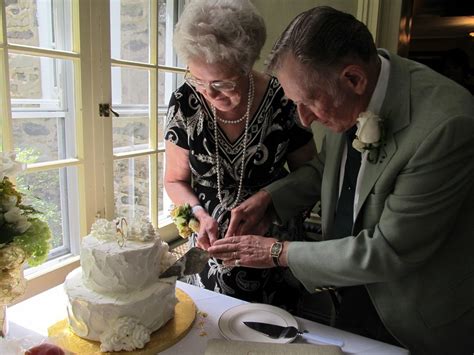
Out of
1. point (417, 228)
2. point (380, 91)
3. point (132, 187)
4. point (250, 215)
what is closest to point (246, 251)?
point (250, 215)

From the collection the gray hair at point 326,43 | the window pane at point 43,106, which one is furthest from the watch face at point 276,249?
the window pane at point 43,106

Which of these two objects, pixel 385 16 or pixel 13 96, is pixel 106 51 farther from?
pixel 385 16

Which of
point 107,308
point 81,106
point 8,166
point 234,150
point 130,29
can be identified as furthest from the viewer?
point 130,29

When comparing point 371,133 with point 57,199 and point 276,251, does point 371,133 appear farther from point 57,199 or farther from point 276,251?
point 57,199

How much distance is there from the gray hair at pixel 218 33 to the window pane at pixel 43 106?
22.7 inches

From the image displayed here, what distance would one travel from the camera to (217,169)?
1373mm

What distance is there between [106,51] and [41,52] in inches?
11.8

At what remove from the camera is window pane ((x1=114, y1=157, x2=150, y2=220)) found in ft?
6.39

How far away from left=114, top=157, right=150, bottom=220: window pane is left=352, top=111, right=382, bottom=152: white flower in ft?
4.05

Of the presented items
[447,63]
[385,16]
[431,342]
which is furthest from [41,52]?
[447,63]

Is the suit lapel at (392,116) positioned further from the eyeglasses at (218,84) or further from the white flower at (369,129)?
the eyeglasses at (218,84)

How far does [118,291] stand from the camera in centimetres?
92

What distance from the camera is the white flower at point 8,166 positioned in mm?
792

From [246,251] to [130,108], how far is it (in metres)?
1.15
